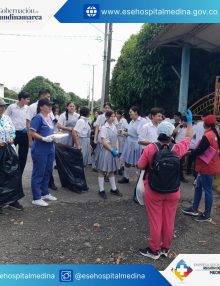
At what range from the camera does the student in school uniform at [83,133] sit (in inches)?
243

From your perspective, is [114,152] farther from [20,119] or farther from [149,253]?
[149,253]

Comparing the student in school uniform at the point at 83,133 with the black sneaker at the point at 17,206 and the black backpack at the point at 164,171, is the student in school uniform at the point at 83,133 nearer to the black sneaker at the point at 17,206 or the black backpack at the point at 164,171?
the black sneaker at the point at 17,206

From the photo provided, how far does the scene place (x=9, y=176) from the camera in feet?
15.7

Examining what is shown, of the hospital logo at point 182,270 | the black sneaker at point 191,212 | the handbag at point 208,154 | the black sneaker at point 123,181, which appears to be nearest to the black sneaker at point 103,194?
the black sneaker at point 123,181

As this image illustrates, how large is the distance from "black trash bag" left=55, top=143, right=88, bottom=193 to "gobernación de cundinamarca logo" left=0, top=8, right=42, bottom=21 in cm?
253

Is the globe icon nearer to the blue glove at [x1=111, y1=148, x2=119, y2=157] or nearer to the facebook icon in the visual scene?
the blue glove at [x1=111, y1=148, x2=119, y2=157]

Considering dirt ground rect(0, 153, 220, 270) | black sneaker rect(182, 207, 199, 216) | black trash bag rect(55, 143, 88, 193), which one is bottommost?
dirt ground rect(0, 153, 220, 270)

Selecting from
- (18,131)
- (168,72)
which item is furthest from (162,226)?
(168,72)

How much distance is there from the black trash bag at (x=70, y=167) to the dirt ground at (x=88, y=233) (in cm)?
35

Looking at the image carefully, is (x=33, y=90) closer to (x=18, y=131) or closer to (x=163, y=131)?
(x=18, y=131)

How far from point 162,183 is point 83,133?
11.3ft

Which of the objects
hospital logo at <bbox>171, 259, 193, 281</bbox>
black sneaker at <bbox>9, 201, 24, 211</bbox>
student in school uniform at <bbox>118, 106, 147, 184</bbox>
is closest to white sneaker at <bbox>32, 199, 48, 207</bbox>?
black sneaker at <bbox>9, 201, 24, 211</bbox>

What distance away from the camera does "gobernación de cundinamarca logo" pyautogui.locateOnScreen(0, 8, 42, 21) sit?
389 centimetres

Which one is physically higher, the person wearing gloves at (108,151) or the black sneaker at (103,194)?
the person wearing gloves at (108,151)
